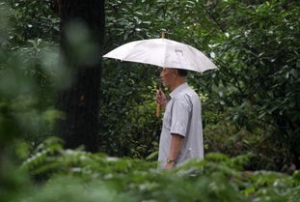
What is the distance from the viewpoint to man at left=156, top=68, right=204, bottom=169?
4.71 metres

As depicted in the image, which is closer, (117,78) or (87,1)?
(87,1)

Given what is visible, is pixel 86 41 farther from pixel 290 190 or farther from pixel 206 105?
pixel 206 105

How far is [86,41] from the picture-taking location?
2.17 meters

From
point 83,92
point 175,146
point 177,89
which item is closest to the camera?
point 83,92

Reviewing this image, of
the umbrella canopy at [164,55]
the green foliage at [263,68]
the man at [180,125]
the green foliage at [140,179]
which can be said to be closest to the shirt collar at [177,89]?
the man at [180,125]

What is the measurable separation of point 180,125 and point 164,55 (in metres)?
0.63

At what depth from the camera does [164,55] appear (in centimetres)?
509

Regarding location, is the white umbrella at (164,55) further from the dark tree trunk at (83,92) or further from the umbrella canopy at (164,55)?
the dark tree trunk at (83,92)

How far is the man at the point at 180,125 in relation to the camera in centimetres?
471

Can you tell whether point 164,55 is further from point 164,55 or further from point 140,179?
point 140,179

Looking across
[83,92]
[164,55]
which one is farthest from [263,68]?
[83,92]

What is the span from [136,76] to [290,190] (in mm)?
4437

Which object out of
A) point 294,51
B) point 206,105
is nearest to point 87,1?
point 294,51

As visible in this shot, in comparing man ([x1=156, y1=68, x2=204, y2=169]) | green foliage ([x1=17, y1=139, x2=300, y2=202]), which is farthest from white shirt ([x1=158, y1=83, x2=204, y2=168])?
green foliage ([x1=17, y1=139, x2=300, y2=202])
